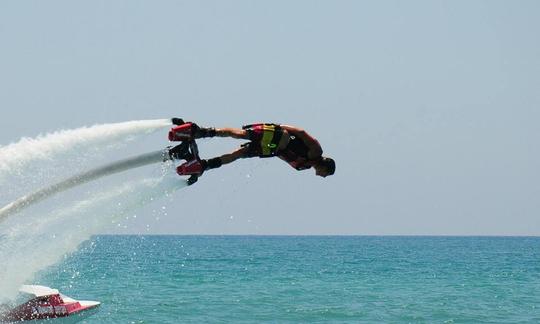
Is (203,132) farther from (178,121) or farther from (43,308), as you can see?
(43,308)

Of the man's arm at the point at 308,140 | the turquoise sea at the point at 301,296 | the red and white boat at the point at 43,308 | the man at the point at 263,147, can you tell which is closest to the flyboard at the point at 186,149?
the man at the point at 263,147

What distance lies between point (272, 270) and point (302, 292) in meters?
29.7

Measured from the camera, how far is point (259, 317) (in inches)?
1694

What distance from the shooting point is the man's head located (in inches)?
757

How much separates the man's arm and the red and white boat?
13.5m

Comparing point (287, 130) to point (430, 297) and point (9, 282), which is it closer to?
point (9, 282)

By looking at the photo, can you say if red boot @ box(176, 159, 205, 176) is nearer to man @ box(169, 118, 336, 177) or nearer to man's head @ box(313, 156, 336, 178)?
man @ box(169, 118, 336, 177)

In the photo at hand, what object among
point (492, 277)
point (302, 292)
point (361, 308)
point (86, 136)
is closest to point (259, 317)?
point (361, 308)

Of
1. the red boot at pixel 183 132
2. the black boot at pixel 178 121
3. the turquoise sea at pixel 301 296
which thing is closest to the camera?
the red boot at pixel 183 132

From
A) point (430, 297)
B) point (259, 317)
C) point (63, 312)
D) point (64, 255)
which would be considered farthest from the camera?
point (430, 297)

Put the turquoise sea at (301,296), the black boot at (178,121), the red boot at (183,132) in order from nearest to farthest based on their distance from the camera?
1. the red boot at (183,132)
2. the black boot at (178,121)
3. the turquoise sea at (301,296)

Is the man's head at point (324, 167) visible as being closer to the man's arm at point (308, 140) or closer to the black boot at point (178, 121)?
the man's arm at point (308, 140)

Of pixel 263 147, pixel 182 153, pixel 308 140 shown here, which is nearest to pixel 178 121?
pixel 182 153

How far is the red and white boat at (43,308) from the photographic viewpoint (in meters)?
28.7
